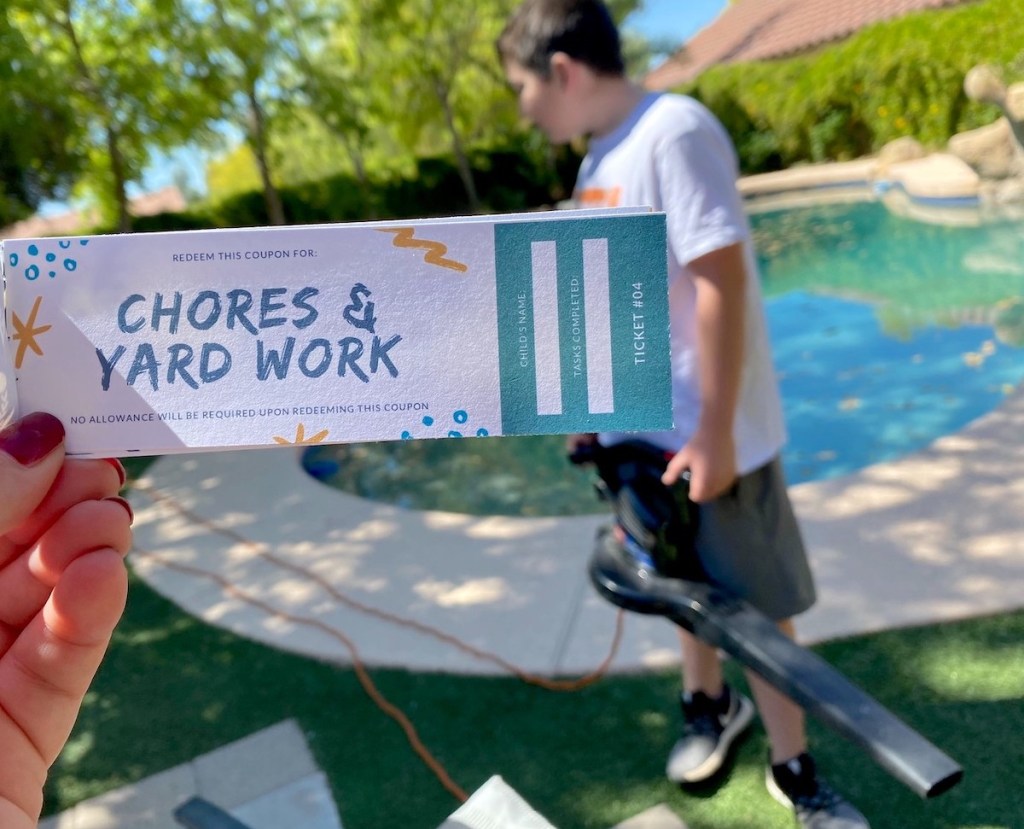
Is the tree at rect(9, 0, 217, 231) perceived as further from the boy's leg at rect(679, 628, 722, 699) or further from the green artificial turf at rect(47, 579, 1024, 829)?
the boy's leg at rect(679, 628, 722, 699)

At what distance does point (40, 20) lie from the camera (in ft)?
21.3

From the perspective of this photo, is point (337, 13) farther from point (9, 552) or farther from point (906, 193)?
point (9, 552)

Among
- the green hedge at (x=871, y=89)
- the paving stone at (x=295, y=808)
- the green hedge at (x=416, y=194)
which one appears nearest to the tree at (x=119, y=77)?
the paving stone at (x=295, y=808)

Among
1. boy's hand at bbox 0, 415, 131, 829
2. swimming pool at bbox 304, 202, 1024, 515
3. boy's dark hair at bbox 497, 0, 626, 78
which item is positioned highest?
boy's dark hair at bbox 497, 0, 626, 78

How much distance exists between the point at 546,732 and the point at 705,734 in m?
0.41

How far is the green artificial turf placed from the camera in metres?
1.75

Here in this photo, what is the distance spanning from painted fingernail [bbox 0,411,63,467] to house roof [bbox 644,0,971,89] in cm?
1664

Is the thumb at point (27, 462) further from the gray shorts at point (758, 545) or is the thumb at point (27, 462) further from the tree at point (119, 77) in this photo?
the tree at point (119, 77)

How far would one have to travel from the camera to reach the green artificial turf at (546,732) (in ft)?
5.74

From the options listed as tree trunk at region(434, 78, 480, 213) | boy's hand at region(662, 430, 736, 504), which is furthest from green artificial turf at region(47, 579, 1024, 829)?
tree trunk at region(434, 78, 480, 213)

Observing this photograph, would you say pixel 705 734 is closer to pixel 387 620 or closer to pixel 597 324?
pixel 387 620

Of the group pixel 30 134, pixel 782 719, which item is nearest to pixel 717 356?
pixel 782 719

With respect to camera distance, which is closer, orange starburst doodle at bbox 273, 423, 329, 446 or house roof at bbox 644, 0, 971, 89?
orange starburst doodle at bbox 273, 423, 329, 446

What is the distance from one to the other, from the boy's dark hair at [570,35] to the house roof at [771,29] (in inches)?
607
